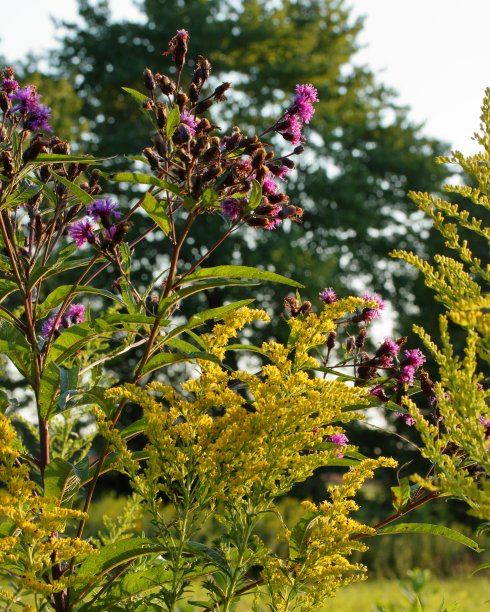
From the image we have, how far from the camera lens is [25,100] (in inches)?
105

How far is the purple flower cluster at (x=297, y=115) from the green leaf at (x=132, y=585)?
4.80 ft

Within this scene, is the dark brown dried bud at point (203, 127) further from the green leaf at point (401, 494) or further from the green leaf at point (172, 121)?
the green leaf at point (401, 494)

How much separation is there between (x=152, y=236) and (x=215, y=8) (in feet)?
22.7

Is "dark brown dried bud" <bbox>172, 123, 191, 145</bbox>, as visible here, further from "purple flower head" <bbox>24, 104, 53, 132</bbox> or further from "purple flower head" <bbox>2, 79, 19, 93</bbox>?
"purple flower head" <bbox>2, 79, 19, 93</bbox>

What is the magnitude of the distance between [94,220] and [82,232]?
2.0 inches

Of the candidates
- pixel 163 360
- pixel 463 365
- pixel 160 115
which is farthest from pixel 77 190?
pixel 463 365

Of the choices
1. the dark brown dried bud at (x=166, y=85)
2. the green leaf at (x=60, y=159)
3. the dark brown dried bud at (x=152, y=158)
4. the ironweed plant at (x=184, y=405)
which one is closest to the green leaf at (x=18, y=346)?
the ironweed plant at (x=184, y=405)

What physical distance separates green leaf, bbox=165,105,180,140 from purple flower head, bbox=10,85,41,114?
0.65 meters

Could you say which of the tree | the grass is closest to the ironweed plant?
the grass

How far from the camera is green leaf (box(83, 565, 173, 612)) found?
2.22 meters

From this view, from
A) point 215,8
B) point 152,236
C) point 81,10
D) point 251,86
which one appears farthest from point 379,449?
point 81,10

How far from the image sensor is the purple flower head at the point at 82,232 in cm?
238

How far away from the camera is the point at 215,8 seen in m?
22.6

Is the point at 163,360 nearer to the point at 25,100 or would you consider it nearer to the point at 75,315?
the point at 75,315
